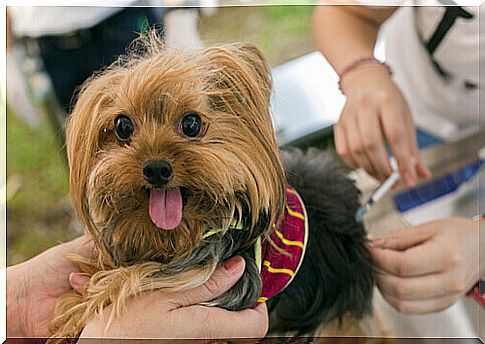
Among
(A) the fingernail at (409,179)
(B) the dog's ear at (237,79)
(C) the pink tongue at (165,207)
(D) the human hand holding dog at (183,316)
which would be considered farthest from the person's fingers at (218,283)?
(A) the fingernail at (409,179)

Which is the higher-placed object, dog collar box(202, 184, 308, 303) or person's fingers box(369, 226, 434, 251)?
dog collar box(202, 184, 308, 303)

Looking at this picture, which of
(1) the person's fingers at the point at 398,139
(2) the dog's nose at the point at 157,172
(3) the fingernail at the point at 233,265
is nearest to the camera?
(2) the dog's nose at the point at 157,172

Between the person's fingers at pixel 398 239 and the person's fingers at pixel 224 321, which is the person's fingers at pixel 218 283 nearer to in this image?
the person's fingers at pixel 224 321

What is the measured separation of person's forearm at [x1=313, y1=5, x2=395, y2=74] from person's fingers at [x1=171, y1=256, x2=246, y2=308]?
0.33 m

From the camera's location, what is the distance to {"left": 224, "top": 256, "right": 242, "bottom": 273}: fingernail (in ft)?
2.78

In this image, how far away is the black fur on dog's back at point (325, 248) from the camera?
3.14 ft

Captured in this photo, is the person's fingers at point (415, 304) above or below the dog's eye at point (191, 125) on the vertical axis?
below

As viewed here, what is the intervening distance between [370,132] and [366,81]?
8 centimetres

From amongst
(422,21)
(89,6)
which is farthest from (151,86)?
(422,21)

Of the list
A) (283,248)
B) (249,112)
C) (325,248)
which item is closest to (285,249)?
(283,248)

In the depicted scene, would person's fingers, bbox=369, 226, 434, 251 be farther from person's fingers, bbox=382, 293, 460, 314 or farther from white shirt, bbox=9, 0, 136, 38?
white shirt, bbox=9, 0, 136, 38

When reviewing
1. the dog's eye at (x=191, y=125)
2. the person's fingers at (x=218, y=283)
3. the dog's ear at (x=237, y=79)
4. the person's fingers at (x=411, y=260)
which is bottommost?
the person's fingers at (x=411, y=260)

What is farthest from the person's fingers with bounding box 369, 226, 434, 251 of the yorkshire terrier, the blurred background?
the blurred background

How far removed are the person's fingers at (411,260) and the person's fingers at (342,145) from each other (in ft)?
0.47
